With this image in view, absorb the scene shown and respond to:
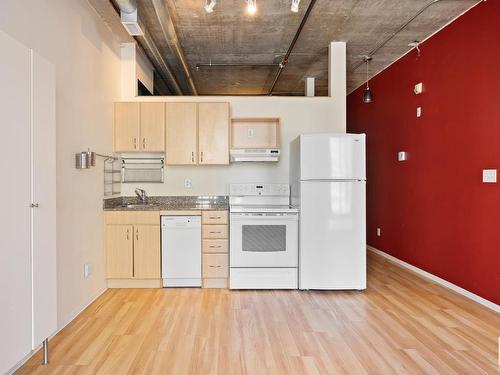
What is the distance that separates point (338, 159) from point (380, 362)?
6.54ft

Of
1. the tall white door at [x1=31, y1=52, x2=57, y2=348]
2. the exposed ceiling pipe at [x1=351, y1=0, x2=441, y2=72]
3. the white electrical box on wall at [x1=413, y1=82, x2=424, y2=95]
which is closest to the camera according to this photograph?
the tall white door at [x1=31, y1=52, x2=57, y2=348]

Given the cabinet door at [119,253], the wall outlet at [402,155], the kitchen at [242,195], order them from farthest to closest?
1. the wall outlet at [402,155]
2. the cabinet door at [119,253]
3. the kitchen at [242,195]

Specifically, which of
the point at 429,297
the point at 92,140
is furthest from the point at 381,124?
the point at 92,140

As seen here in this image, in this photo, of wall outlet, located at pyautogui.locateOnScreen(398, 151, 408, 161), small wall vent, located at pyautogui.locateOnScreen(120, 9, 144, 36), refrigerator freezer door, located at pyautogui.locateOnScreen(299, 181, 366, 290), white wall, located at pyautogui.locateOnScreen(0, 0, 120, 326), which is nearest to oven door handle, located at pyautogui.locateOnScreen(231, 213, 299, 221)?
refrigerator freezer door, located at pyautogui.locateOnScreen(299, 181, 366, 290)

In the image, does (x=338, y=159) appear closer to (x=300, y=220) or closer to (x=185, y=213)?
(x=300, y=220)

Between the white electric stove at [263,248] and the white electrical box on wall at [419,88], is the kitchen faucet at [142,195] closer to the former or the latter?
the white electric stove at [263,248]

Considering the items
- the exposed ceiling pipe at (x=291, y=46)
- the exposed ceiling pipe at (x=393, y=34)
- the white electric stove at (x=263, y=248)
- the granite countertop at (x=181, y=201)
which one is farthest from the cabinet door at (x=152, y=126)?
the exposed ceiling pipe at (x=393, y=34)

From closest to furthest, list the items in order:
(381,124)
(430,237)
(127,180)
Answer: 1. (430,237)
2. (127,180)
3. (381,124)

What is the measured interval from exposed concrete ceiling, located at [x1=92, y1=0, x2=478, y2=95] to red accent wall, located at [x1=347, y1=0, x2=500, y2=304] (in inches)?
12.6

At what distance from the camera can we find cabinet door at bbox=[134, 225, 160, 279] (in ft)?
12.1

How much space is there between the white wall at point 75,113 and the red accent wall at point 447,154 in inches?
149

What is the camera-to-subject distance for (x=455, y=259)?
3586mm

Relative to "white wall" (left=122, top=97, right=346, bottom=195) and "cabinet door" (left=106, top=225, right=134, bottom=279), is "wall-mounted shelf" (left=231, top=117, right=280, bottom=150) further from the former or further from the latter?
"cabinet door" (left=106, top=225, right=134, bottom=279)

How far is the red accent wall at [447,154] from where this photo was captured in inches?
123
